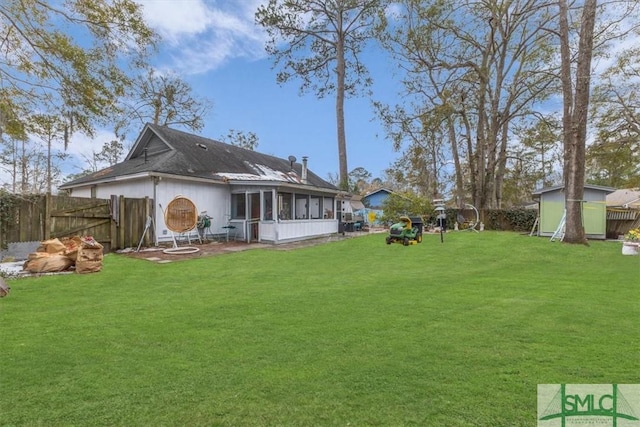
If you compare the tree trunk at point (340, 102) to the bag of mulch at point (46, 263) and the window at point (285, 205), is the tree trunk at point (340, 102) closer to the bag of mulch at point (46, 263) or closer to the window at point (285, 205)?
the window at point (285, 205)

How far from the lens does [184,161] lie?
44.0 ft

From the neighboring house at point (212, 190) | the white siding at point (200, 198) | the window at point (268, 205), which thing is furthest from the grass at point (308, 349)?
the window at point (268, 205)

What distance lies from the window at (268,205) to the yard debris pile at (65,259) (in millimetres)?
6353

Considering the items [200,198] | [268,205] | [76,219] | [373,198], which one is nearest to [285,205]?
[268,205]

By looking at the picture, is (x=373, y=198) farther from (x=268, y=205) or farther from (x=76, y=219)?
(x=76, y=219)

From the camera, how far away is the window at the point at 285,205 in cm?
1334

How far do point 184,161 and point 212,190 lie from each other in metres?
1.53

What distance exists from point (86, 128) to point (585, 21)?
14501 millimetres

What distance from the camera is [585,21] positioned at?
440 inches

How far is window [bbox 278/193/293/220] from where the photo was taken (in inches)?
525

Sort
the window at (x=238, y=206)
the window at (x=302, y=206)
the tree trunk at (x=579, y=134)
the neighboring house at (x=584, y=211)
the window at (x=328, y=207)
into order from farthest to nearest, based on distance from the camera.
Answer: the window at (x=328, y=207)
the window at (x=302, y=206)
the neighboring house at (x=584, y=211)
the window at (x=238, y=206)
the tree trunk at (x=579, y=134)

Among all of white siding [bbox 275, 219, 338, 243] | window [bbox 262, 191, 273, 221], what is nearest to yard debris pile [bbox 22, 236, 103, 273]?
white siding [bbox 275, 219, 338, 243]

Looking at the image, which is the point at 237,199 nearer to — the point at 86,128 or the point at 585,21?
the point at 86,128

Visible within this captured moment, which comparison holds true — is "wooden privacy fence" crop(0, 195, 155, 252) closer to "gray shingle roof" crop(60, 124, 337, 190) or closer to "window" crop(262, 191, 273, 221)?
"gray shingle roof" crop(60, 124, 337, 190)
